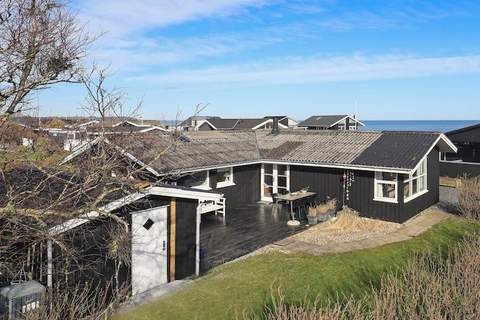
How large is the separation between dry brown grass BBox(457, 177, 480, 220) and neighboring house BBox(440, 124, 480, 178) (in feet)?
35.3

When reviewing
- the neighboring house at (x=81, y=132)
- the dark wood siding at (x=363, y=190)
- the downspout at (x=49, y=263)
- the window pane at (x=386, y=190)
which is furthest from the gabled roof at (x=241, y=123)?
the downspout at (x=49, y=263)

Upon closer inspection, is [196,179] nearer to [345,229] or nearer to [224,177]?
[224,177]

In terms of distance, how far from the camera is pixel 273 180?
21156 millimetres

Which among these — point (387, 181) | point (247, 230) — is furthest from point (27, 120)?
point (387, 181)

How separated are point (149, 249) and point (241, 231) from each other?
558cm

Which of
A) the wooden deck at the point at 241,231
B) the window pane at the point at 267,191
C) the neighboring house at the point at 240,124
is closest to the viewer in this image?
the wooden deck at the point at 241,231

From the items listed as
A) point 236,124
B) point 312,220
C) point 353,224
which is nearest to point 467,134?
point 353,224

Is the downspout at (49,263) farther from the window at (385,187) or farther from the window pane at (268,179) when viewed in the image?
the window pane at (268,179)

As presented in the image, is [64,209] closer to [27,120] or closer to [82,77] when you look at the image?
[82,77]

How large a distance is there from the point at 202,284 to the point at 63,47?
6.49 m

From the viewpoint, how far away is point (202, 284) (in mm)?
10945

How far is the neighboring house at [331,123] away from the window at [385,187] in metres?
32.3

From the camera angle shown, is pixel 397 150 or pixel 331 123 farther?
pixel 331 123

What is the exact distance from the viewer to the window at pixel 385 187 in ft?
57.4
